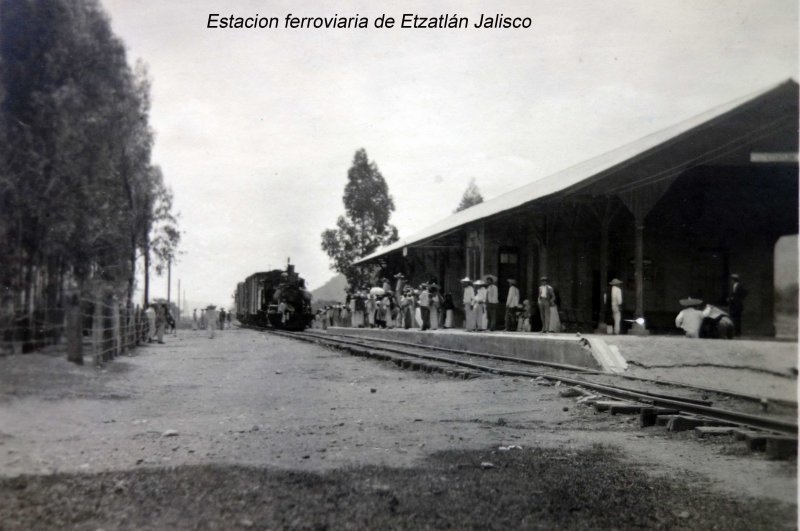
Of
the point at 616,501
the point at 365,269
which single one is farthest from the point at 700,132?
the point at 365,269

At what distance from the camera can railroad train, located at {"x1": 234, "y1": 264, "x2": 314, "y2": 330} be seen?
105 ft

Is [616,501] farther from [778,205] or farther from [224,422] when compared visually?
[778,205]

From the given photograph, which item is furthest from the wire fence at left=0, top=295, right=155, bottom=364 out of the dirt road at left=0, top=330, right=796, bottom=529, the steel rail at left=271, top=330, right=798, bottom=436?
the steel rail at left=271, top=330, right=798, bottom=436

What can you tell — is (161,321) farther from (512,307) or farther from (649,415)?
(649,415)

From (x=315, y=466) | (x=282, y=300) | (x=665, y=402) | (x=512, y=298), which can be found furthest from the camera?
(x=282, y=300)

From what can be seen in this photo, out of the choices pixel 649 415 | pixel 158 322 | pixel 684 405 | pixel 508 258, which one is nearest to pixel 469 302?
pixel 508 258

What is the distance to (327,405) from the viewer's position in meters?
6.92

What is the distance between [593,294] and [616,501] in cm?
1640

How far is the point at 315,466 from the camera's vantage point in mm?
4406

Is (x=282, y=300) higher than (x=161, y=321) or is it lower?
higher

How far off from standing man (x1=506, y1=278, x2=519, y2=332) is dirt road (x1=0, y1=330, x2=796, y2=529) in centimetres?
1128

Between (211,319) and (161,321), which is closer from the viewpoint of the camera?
(161,321)

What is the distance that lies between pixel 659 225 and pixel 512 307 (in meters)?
4.37

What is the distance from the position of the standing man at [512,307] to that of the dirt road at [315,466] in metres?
11.3
